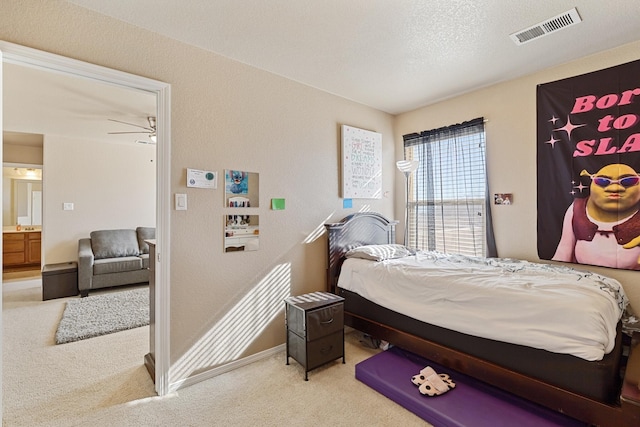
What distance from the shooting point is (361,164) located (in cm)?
348

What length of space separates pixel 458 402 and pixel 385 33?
2547 mm

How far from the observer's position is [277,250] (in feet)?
Answer: 9.11

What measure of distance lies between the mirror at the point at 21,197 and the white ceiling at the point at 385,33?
6819 millimetres

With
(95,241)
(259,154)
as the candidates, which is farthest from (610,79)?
(95,241)

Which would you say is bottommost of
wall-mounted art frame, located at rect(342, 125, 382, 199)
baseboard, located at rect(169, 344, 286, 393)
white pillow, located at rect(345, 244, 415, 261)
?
baseboard, located at rect(169, 344, 286, 393)

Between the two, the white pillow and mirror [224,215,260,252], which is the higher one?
mirror [224,215,260,252]

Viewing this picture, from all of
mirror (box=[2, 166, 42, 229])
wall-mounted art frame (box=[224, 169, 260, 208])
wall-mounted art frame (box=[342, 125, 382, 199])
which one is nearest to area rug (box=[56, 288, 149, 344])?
wall-mounted art frame (box=[224, 169, 260, 208])

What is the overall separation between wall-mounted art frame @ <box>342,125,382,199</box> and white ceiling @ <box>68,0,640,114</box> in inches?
Answer: 26.5

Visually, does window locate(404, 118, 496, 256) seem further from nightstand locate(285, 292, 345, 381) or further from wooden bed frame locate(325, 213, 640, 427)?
nightstand locate(285, 292, 345, 381)

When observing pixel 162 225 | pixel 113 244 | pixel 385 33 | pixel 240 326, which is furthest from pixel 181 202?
pixel 113 244

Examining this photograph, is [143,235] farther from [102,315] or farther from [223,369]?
[223,369]

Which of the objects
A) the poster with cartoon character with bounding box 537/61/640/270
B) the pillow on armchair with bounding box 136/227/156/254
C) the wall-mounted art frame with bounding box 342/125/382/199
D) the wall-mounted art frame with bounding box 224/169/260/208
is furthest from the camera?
the pillow on armchair with bounding box 136/227/156/254

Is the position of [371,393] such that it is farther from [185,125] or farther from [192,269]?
[185,125]

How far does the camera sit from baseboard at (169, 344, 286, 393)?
2223 mm
